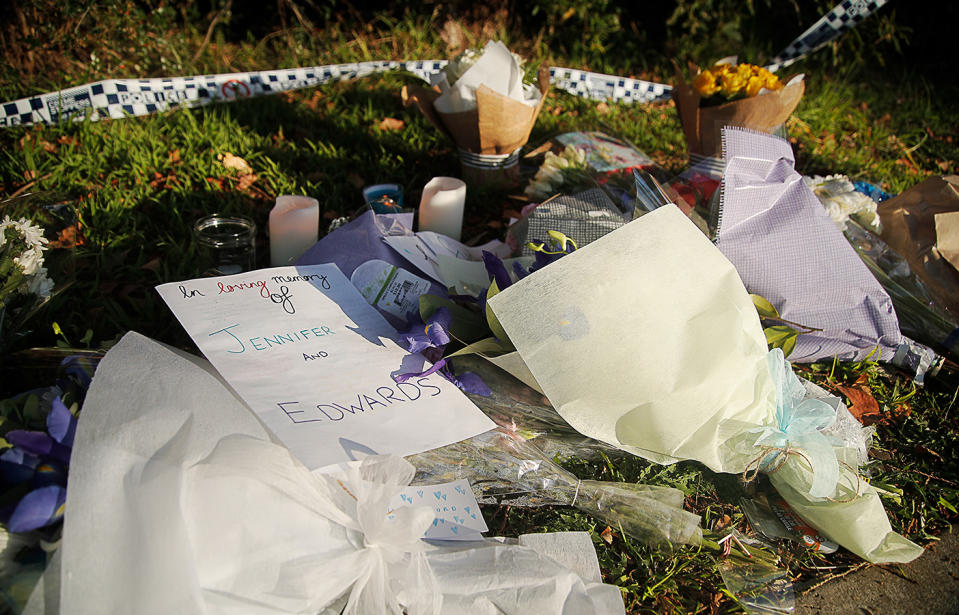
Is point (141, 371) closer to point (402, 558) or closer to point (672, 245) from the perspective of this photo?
point (402, 558)

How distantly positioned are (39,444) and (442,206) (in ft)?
4.68

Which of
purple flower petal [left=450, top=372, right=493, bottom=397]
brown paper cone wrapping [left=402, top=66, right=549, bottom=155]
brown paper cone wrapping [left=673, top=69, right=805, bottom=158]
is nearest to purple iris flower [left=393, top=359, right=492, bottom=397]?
purple flower petal [left=450, top=372, right=493, bottom=397]

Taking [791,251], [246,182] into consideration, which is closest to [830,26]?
[791,251]

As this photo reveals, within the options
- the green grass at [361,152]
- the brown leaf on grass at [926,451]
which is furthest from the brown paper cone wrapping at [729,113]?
the brown leaf on grass at [926,451]

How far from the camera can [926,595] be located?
4.87ft

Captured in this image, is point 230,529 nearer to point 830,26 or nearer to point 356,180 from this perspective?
point 356,180

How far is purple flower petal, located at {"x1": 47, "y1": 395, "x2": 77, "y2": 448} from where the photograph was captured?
103 cm

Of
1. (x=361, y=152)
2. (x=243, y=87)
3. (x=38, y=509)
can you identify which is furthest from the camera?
(x=243, y=87)

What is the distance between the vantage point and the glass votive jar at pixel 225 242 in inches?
77.9

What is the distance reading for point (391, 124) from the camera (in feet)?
10.9

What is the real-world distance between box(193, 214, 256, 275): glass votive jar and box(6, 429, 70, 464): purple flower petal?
97cm

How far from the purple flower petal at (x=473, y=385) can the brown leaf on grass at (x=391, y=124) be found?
7.04 ft

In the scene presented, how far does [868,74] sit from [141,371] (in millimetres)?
5426

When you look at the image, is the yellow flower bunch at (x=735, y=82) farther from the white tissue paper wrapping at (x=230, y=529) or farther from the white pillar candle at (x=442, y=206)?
the white tissue paper wrapping at (x=230, y=529)
